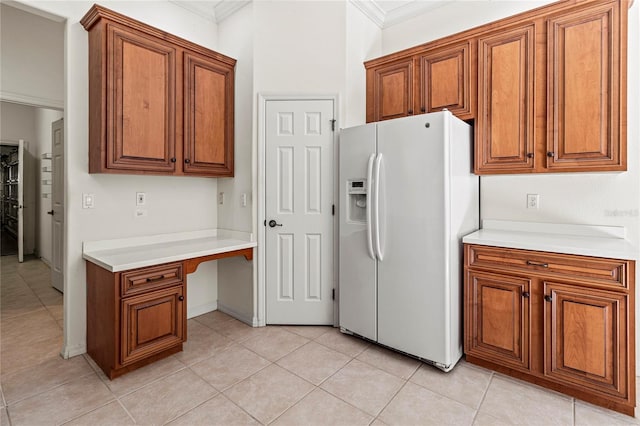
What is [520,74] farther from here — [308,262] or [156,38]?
[156,38]

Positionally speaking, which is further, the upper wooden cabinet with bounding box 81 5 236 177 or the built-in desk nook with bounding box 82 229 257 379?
the upper wooden cabinet with bounding box 81 5 236 177

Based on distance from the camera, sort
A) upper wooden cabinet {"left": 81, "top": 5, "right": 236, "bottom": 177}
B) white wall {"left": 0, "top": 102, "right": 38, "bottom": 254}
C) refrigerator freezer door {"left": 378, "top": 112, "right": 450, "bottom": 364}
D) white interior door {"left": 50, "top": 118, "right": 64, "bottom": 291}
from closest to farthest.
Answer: refrigerator freezer door {"left": 378, "top": 112, "right": 450, "bottom": 364} → upper wooden cabinet {"left": 81, "top": 5, "right": 236, "bottom": 177} → white interior door {"left": 50, "top": 118, "right": 64, "bottom": 291} → white wall {"left": 0, "top": 102, "right": 38, "bottom": 254}

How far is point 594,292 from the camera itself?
1.91 m

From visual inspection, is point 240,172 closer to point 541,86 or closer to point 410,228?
point 410,228

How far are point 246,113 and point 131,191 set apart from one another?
125 centimetres

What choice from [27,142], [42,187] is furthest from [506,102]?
[27,142]

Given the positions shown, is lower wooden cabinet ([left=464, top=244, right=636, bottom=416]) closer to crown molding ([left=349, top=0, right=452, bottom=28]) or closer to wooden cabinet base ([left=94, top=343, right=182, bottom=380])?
wooden cabinet base ([left=94, top=343, right=182, bottom=380])

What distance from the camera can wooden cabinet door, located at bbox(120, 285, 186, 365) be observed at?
2203 mm

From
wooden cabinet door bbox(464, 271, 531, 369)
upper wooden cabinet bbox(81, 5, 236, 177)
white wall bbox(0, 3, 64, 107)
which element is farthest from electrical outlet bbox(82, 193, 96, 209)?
wooden cabinet door bbox(464, 271, 531, 369)

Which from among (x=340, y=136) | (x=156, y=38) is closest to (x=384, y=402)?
(x=340, y=136)

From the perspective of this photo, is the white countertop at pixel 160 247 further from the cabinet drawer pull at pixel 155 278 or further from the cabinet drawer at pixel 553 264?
the cabinet drawer at pixel 553 264

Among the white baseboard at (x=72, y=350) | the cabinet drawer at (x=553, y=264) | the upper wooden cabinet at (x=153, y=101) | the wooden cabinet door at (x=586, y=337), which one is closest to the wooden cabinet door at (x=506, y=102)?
the cabinet drawer at (x=553, y=264)

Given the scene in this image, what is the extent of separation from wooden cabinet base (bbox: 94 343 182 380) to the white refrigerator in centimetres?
143

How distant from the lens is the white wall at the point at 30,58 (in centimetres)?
326
